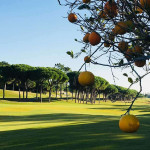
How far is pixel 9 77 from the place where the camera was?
2335 inches

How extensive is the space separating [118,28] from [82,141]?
Answer: 718cm

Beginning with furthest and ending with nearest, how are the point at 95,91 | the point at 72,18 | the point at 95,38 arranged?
1. the point at 95,91
2. the point at 72,18
3. the point at 95,38

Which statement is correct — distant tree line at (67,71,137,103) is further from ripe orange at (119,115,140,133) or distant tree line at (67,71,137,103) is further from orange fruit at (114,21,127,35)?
orange fruit at (114,21,127,35)

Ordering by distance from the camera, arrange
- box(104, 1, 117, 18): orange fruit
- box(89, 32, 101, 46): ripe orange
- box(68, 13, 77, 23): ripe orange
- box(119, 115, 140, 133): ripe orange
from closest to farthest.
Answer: box(119, 115, 140, 133): ripe orange < box(89, 32, 101, 46): ripe orange < box(104, 1, 117, 18): orange fruit < box(68, 13, 77, 23): ripe orange

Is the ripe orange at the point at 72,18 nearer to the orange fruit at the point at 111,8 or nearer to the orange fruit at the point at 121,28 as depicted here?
the orange fruit at the point at 111,8

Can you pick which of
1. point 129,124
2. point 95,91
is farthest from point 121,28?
point 95,91

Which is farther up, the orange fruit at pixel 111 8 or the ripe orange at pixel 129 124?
the orange fruit at pixel 111 8

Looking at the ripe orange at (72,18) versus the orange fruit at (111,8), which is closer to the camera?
the orange fruit at (111,8)

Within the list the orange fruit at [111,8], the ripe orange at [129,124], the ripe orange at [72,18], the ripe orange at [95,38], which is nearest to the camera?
the ripe orange at [129,124]

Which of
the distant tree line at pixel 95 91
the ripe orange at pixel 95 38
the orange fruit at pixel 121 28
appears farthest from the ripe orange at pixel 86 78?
the orange fruit at pixel 121 28

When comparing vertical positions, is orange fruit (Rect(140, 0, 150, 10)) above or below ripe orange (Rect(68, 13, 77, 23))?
below

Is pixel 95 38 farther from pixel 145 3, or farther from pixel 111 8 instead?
pixel 145 3

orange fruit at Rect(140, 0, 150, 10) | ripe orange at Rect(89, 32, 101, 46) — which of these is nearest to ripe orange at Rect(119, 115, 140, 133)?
ripe orange at Rect(89, 32, 101, 46)

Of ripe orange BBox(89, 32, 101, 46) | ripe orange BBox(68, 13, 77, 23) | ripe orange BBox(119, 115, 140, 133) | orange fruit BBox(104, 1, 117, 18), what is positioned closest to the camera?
ripe orange BBox(119, 115, 140, 133)
